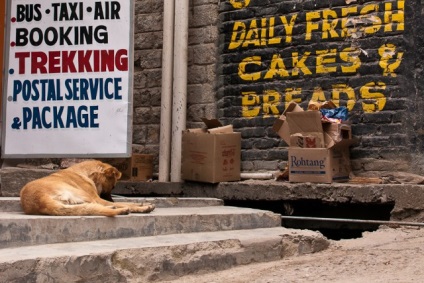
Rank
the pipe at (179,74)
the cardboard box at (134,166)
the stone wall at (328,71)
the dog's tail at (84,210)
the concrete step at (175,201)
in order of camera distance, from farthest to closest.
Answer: the pipe at (179,74) → the cardboard box at (134,166) → the stone wall at (328,71) → the concrete step at (175,201) → the dog's tail at (84,210)

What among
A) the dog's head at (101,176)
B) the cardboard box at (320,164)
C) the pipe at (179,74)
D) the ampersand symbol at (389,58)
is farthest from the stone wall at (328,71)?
the dog's head at (101,176)

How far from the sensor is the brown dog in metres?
4.45

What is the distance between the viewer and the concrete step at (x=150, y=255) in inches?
141

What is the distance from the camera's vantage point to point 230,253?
15.2 ft

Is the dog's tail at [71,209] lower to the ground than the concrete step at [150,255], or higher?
higher

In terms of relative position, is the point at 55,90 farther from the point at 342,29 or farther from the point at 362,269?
the point at 362,269

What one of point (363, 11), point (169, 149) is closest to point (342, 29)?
point (363, 11)

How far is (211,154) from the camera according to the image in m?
6.87

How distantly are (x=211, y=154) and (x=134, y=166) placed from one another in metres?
1.09

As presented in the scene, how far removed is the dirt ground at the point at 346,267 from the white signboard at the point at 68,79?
7.11 ft

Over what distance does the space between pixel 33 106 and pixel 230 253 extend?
2.82m

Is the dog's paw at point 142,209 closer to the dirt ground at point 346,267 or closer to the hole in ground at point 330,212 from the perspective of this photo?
the dirt ground at point 346,267

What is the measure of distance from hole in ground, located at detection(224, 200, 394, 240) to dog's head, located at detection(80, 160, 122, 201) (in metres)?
2.00

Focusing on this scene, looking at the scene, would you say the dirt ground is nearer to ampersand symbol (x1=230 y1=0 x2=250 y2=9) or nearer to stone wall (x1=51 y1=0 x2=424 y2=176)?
stone wall (x1=51 y1=0 x2=424 y2=176)
